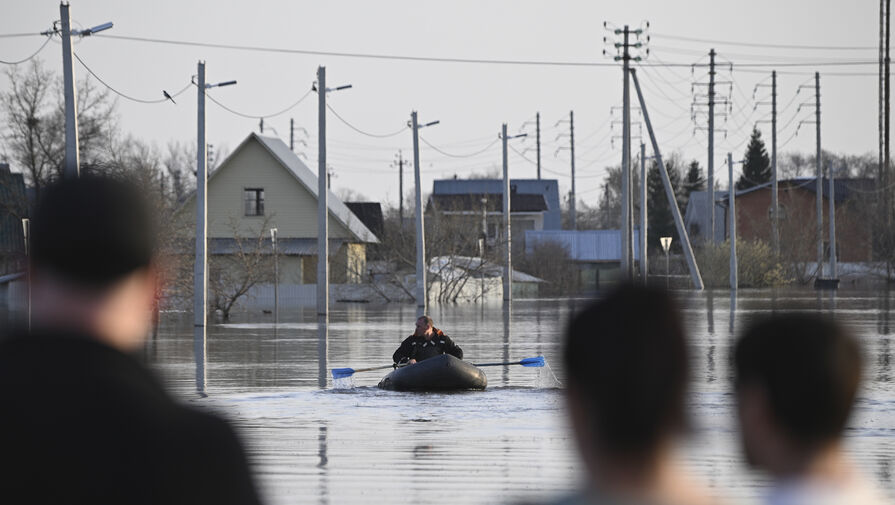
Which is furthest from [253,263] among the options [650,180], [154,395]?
[650,180]

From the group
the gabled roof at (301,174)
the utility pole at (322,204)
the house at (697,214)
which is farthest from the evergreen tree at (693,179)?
the utility pole at (322,204)

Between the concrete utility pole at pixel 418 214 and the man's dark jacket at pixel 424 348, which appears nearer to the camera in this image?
the man's dark jacket at pixel 424 348

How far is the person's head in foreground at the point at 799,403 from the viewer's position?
322cm

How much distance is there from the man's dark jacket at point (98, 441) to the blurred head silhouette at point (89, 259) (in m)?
0.13

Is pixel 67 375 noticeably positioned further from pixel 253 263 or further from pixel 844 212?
pixel 844 212

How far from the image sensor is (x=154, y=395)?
296cm

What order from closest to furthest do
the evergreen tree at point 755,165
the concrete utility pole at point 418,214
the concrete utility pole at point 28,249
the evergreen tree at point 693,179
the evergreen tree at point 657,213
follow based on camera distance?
the concrete utility pole at point 28,249, the concrete utility pole at point 418,214, the evergreen tree at point 657,213, the evergreen tree at point 755,165, the evergreen tree at point 693,179

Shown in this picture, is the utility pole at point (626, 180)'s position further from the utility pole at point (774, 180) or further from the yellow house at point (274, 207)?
the utility pole at point (774, 180)

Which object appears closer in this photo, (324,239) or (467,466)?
(467,466)

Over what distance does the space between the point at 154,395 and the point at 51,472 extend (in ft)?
0.84

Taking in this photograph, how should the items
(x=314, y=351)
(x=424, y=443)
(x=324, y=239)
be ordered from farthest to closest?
(x=324, y=239) < (x=314, y=351) < (x=424, y=443)

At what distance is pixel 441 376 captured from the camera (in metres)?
21.0

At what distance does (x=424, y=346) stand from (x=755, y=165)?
105m

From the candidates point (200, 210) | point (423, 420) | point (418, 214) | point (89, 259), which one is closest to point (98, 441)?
point (89, 259)
